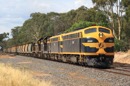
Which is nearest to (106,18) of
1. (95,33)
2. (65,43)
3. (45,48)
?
(45,48)

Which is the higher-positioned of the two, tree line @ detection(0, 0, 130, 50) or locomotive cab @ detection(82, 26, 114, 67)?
tree line @ detection(0, 0, 130, 50)

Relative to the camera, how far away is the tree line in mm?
64350

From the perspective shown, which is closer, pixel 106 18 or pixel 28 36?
pixel 106 18

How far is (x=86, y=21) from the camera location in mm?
75812

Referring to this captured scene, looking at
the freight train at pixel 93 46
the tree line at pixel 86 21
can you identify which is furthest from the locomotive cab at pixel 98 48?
the tree line at pixel 86 21

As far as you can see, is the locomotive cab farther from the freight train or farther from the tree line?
the tree line

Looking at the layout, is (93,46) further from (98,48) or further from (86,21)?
(86,21)

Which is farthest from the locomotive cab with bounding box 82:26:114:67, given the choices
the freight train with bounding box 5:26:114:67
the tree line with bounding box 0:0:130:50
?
the tree line with bounding box 0:0:130:50

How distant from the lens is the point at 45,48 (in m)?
46.6

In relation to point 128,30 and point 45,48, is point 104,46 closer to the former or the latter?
point 45,48

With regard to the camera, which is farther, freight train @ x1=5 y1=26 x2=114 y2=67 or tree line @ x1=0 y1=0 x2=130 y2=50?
tree line @ x1=0 y1=0 x2=130 y2=50

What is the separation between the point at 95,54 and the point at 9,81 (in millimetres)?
13149

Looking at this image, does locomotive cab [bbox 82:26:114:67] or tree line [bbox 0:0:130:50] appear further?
tree line [bbox 0:0:130:50]

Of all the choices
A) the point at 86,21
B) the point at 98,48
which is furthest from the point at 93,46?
the point at 86,21
